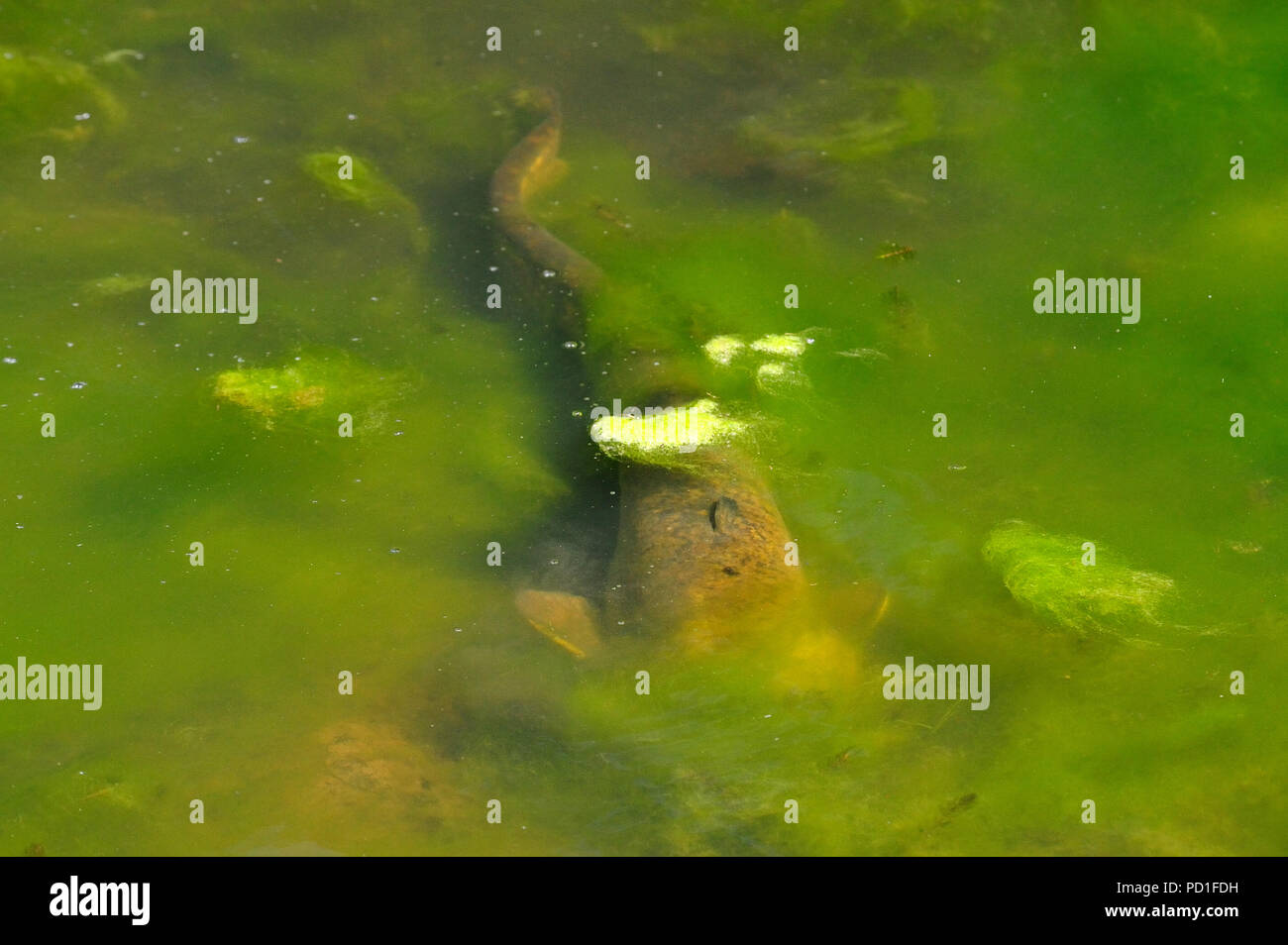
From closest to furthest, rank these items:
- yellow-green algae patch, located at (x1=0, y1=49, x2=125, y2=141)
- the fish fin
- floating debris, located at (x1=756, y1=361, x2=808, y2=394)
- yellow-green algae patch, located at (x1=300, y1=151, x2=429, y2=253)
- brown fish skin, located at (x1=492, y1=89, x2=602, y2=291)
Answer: the fish fin, floating debris, located at (x1=756, y1=361, x2=808, y2=394), brown fish skin, located at (x1=492, y1=89, x2=602, y2=291), yellow-green algae patch, located at (x1=300, y1=151, x2=429, y2=253), yellow-green algae patch, located at (x1=0, y1=49, x2=125, y2=141)

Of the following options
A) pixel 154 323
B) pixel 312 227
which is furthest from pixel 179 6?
pixel 154 323

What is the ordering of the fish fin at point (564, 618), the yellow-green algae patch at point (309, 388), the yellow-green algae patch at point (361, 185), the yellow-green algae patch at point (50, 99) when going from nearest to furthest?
1. the fish fin at point (564, 618)
2. the yellow-green algae patch at point (309, 388)
3. the yellow-green algae patch at point (361, 185)
4. the yellow-green algae patch at point (50, 99)

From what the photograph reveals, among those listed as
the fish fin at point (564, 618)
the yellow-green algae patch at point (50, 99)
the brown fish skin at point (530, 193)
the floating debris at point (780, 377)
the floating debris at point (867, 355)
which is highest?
the yellow-green algae patch at point (50, 99)

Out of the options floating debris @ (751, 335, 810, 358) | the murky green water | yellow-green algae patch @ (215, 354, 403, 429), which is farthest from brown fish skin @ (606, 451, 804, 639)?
yellow-green algae patch @ (215, 354, 403, 429)

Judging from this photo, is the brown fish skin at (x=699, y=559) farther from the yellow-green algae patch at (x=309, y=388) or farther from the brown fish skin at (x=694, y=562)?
the yellow-green algae patch at (x=309, y=388)

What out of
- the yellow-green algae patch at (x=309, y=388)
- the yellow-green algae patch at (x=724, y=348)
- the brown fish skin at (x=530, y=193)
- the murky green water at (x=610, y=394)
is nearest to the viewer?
the murky green water at (x=610, y=394)

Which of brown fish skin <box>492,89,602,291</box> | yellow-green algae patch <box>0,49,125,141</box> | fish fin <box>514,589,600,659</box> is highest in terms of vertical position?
yellow-green algae patch <box>0,49,125,141</box>

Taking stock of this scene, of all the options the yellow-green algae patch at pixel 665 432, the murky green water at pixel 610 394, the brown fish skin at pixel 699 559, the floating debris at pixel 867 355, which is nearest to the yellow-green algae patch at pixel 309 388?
the murky green water at pixel 610 394

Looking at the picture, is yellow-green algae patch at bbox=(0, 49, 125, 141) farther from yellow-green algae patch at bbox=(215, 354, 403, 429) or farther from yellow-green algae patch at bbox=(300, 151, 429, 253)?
yellow-green algae patch at bbox=(215, 354, 403, 429)
